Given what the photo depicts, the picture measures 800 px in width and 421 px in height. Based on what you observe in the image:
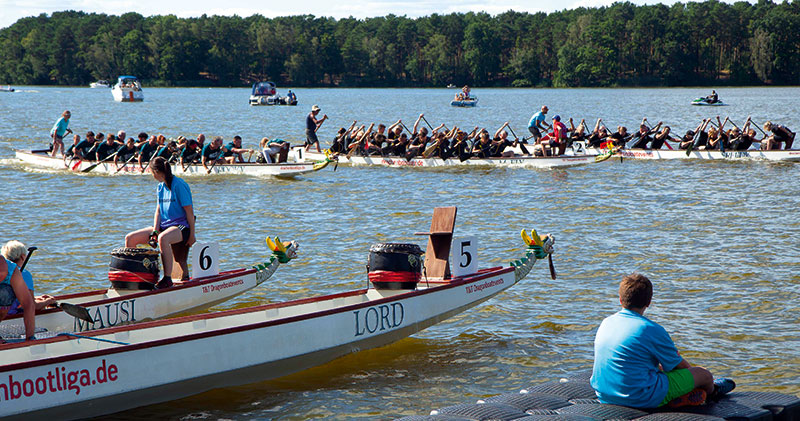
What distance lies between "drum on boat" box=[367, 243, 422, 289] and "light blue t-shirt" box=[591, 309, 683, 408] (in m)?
A: 4.40

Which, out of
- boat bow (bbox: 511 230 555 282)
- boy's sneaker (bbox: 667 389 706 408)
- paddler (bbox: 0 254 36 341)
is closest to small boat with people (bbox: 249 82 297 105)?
boat bow (bbox: 511 230 555 282)

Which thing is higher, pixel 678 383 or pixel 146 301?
pixel 678 383

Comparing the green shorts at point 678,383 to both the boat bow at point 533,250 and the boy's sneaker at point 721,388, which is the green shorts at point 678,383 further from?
the boat bow at point 533,250

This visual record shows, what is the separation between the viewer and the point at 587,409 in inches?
291

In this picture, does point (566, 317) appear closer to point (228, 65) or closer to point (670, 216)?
point (670, 216)

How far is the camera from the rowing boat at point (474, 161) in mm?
31094

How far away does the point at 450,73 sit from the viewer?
550ft

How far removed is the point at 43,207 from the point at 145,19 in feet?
600

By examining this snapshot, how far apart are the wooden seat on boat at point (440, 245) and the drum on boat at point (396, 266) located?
1.31 ft

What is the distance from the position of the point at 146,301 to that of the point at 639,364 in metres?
6.98

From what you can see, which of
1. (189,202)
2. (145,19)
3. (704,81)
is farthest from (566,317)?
(145,19)

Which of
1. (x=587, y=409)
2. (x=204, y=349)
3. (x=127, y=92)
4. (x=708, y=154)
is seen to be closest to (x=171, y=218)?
(x=204, y=349)

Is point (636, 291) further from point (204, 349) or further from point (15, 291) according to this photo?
point (15, 291)

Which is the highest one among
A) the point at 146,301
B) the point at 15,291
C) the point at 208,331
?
the point at 15,291
